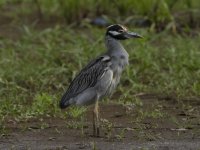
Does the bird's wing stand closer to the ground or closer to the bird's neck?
the bird's neck

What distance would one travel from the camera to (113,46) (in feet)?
30.8

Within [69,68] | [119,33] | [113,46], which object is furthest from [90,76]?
[69,68]

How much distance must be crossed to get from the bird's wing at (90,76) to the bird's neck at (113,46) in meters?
0.12

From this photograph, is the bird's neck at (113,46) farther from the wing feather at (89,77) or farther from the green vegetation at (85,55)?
the green vegetation at (85,55)

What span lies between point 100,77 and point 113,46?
0.49 metres

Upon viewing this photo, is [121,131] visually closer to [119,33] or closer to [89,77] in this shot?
[89,77]

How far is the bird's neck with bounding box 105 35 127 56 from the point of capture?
9.29m

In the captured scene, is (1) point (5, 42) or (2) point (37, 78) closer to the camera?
(2) point (37, 78)

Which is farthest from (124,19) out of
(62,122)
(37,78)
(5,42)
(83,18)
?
(62,122)

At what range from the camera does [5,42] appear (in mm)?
13922

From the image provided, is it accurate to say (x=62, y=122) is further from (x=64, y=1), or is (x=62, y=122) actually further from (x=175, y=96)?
(x=64, y=1)

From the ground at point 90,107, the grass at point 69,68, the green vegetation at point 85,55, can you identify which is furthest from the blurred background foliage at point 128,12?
the grass at point 69,68

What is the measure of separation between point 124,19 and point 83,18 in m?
0.87

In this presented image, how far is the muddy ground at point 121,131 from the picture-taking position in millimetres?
8453
